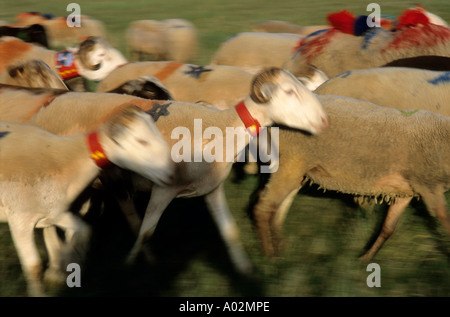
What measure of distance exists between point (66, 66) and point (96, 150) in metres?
3.09

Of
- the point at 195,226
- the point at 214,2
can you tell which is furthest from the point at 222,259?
the point at 214,2

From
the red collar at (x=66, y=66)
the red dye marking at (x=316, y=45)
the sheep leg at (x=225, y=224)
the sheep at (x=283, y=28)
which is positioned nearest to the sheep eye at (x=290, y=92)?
the sheep leg at (x=225, y=224)

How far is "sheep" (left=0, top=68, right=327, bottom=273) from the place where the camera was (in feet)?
11.6

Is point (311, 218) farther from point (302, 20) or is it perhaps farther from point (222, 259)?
point (302, 20)

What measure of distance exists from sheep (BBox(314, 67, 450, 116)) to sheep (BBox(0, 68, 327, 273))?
3.58 feet

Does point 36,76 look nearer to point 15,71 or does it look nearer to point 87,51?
point 15,71

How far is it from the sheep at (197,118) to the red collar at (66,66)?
1987 mm

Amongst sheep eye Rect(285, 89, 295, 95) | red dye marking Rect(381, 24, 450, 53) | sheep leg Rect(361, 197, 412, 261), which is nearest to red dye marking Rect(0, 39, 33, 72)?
sheep eye Rect(285, 89, 295, 95)

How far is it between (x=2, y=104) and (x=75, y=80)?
216 centimetres

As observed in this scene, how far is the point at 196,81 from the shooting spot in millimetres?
5242

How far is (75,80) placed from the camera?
636 cm

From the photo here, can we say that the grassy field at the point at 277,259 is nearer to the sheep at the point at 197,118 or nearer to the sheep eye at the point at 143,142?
the sheep at the point at 197,118

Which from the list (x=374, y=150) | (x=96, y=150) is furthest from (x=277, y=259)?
(x=96, y=150)
